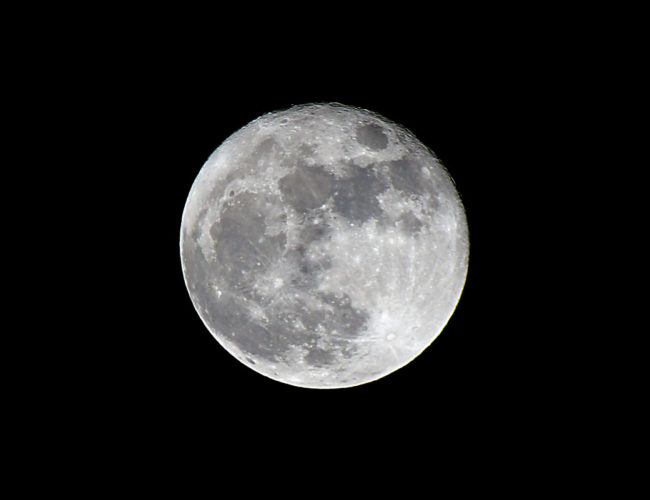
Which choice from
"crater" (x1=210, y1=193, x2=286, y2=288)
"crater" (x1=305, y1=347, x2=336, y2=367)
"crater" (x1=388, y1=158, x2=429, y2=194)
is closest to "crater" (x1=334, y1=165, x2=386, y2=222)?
"crater" (x1=388, y1=158, x2=429, y2=194)

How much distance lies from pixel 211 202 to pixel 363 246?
3.30 feet

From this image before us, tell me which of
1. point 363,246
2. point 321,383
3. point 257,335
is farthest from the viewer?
point 321,383

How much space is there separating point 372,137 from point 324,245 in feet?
2.58

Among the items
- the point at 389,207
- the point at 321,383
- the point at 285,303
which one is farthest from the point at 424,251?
the point at 321,383

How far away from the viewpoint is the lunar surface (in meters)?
3.27

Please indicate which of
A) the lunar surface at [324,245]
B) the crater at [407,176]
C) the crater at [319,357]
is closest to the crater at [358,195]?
the lunar surface at [324,245]

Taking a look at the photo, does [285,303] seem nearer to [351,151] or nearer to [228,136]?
[351,151]

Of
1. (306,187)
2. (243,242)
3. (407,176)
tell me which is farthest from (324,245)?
(407,176)

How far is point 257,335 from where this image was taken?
352cm

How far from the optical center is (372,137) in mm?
3533

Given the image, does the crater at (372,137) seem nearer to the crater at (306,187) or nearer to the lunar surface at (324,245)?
the lunar surface at (324,245)

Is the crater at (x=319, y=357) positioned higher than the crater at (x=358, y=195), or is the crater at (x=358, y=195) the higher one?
the crater at (x=358, y=195)

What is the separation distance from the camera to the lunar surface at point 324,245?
3266mm

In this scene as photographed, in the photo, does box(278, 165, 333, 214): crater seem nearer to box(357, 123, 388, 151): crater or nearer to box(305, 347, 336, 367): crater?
box(357, 123, 388, 151): crater
